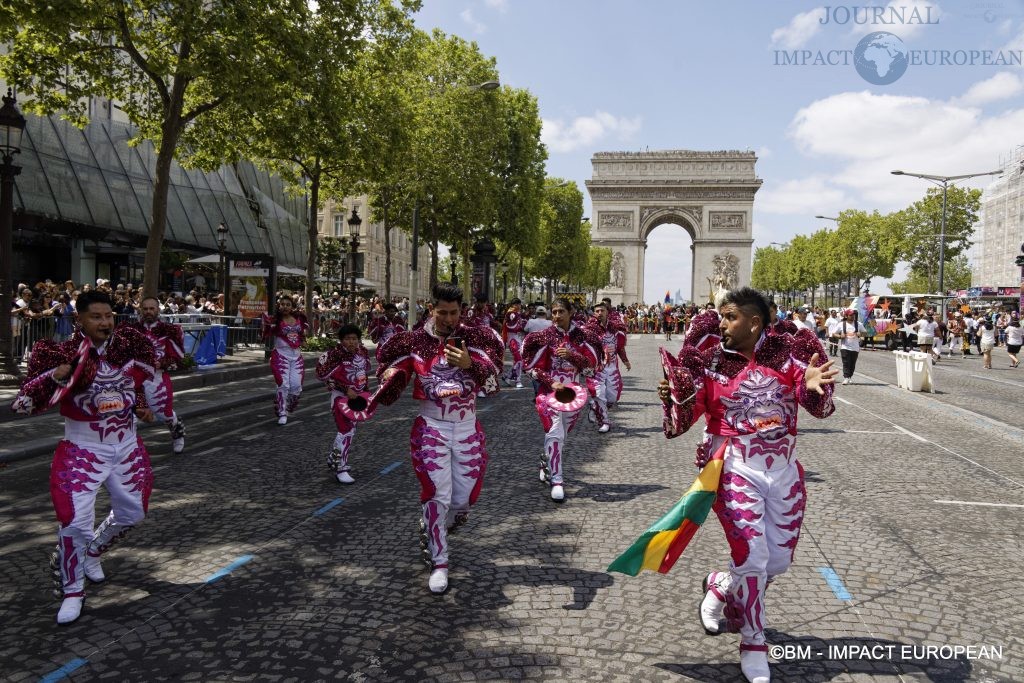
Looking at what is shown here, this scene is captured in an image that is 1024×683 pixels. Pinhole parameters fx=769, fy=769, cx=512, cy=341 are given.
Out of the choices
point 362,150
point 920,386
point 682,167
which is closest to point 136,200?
point 362,150

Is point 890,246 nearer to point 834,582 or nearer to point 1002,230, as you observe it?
point 1002,230

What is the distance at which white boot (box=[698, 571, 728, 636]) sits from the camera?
3.97 metres

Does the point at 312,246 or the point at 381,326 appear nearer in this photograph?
the point at 381,326

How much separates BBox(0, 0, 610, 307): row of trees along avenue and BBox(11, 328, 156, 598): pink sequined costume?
10027 mm

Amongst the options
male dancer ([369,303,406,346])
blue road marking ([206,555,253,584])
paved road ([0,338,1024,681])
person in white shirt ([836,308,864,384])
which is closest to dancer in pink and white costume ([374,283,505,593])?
paved road ([0,338,1024,681])

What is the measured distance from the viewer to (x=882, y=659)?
372 centimetres

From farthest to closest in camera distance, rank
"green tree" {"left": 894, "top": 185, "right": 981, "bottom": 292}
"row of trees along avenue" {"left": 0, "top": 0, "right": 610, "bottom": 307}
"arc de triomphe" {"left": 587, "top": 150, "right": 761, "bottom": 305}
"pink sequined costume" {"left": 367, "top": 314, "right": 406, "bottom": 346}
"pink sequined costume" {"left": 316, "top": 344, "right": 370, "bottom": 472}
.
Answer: "arc de triomphe" {"left": 587, "top": 150, "right": 761, "bottom": 305} → "green tree" {"left": 894, "top": 185, "right": 981, "bottom": 292} → "row of trees along avenue" {"left": 0, "top": 0, "right": 610, "bottom": 307} → "pink sequined costume" {"left": 367, "top": 314, "right": 406, "bottom": 346} → "pink sequined costume" {"left": 316, "top": 344, "right": 370, "bottom": 472}

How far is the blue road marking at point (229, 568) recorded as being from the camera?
4.70 metres

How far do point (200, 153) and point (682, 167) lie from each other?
65811 millimetres

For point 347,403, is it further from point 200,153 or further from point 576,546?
point 200,153

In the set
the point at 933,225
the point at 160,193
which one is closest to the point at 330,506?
the point at 160,193

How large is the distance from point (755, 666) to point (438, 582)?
6.06 feet

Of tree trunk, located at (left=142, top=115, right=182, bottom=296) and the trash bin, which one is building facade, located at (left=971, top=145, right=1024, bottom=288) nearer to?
the trash bin

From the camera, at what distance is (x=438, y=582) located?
4.50m
